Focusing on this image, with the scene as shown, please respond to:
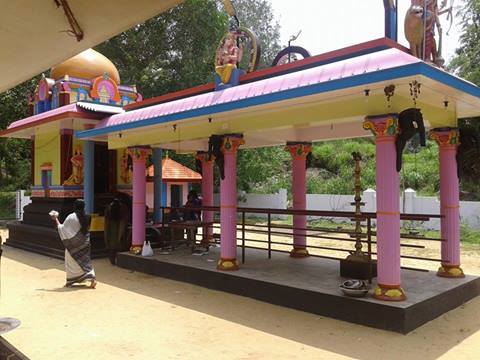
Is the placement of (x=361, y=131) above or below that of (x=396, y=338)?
above

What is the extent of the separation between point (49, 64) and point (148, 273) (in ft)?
22.6

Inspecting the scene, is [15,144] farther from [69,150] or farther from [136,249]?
[136,249]

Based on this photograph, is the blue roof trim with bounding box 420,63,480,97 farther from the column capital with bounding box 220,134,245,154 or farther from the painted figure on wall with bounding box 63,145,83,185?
the painted figure on wall with bounding box 63,145,83,185

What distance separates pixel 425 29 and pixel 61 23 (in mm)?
5336

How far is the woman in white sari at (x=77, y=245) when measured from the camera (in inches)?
297

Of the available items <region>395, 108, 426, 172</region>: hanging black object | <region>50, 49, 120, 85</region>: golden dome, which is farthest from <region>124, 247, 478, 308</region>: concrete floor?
<region>50, 49, 120, 85</region>: golden dome

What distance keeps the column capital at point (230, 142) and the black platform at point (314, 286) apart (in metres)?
2.08

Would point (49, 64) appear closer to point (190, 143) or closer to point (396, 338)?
point (396, 338)

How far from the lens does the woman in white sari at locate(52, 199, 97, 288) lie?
755 centimetres

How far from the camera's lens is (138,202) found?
374 inches

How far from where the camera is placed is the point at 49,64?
93.7 inches

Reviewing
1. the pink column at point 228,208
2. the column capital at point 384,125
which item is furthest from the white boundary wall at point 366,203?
the column capital at point 384,125

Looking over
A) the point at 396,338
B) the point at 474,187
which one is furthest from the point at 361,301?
the point at 474,187

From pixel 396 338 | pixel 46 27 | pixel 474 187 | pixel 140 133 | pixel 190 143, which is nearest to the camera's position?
pixel 46 27
